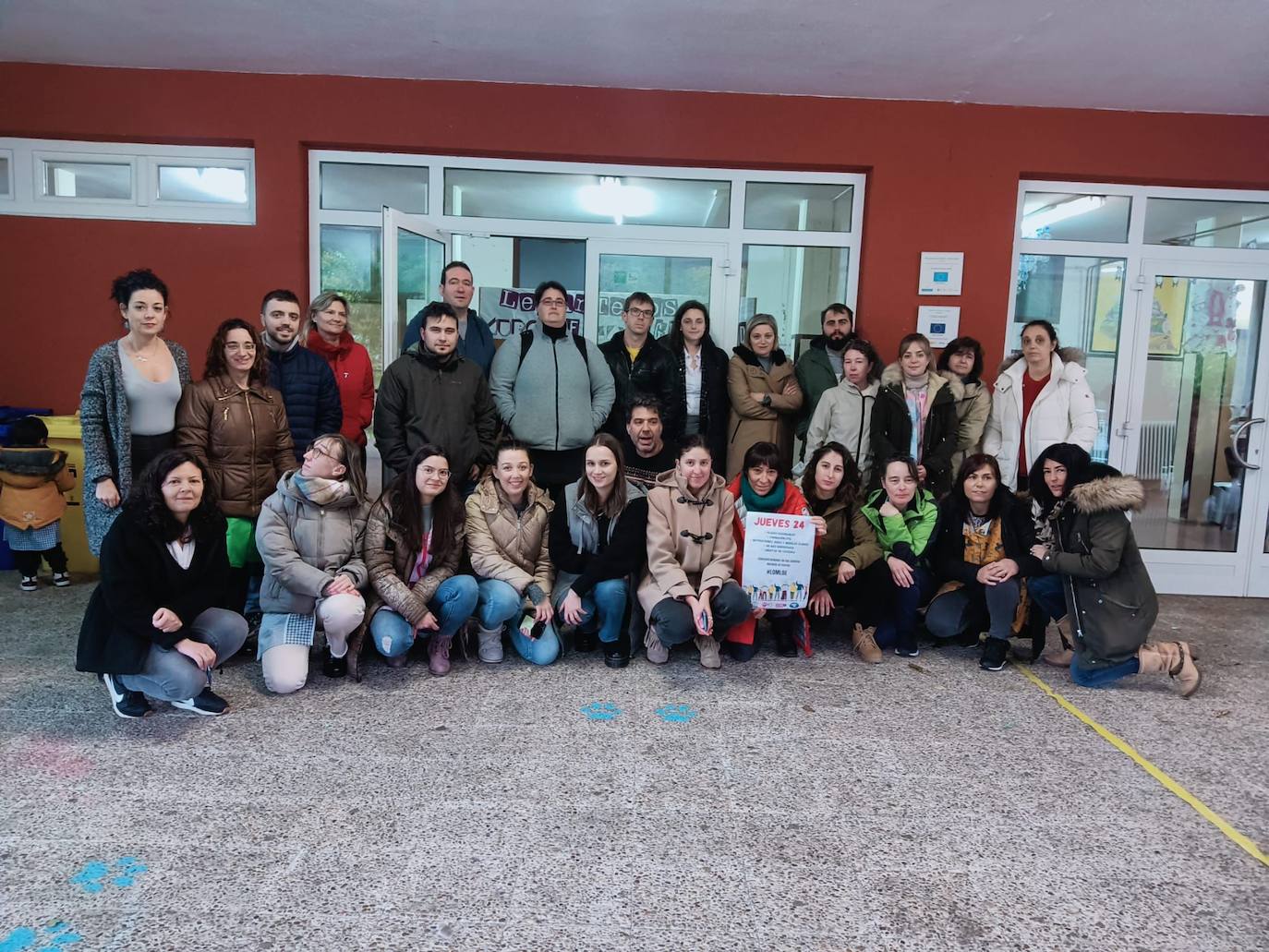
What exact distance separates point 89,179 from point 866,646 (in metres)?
5.53

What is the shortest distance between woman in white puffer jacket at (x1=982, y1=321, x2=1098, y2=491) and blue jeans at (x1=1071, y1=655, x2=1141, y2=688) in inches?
53.5

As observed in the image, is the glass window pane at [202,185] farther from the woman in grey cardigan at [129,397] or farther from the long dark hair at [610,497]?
the long dark hair at [610,497]

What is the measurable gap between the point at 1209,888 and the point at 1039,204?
4.60 meters

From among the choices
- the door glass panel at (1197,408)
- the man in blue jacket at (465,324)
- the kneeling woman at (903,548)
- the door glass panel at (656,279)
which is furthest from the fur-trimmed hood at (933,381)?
the man in blue jacket at (465,324)

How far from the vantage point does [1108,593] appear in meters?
3.70

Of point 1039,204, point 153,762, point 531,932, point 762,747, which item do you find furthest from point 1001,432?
point 153,762

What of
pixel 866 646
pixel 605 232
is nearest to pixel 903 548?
pixel 866 646

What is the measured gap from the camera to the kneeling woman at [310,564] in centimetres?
340

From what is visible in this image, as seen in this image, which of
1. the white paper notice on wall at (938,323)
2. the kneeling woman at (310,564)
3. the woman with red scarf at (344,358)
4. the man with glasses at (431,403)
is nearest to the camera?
the kneeling woman at (310,564)

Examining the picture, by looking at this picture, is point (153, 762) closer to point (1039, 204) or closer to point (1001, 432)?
point (1001, 432)

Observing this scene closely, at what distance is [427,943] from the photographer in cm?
190

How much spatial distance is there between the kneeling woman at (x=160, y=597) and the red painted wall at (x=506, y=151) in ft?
8.51

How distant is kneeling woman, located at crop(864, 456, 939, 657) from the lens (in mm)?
4012

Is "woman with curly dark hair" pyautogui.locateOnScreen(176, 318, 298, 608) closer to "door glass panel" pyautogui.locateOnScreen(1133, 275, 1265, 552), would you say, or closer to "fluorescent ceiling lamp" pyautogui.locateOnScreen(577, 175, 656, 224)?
"fluorescent ceiling lamp" pyautogui.locateOnScreen(577, 175, 656, 224)
